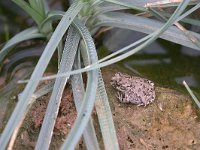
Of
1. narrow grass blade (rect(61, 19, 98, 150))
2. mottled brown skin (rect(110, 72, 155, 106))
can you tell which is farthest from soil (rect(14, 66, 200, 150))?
narrow grass blade (rect(61, 19, 98, 150))

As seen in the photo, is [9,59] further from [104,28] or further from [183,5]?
[183,5]

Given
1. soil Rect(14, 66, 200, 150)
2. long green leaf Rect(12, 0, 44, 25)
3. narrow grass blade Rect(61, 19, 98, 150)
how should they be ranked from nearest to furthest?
1. narrow grass blade Rect(61, 19, 98, 150)
2. soil Rect(14, 66, 200, 150)
3. long green leaf Rect(12, 0, 44, 25)

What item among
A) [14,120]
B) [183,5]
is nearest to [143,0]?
[183,5]

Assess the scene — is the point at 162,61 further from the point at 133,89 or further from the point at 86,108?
the point at 86,108

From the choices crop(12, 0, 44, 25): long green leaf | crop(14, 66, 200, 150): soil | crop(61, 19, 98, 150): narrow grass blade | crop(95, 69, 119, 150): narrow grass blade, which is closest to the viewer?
crop(61, 19, 98, 150): narrow grass blade

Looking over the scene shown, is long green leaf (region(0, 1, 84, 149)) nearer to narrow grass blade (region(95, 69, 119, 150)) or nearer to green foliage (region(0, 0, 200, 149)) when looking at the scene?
green foliage (region(0, 0, 200, 149))

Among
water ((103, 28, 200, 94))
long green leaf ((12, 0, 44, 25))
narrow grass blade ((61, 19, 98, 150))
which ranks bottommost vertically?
narrow grass blade ((61, 19, 98, 150))

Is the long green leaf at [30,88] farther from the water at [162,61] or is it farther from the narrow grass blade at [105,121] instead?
the water at [162,61]

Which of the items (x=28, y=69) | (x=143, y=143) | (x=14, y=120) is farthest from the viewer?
(x=28, y=69)
